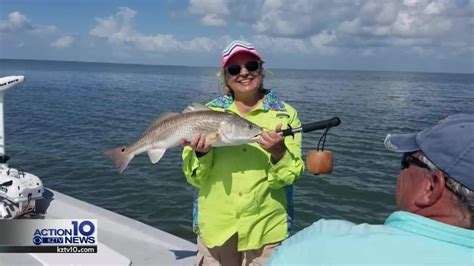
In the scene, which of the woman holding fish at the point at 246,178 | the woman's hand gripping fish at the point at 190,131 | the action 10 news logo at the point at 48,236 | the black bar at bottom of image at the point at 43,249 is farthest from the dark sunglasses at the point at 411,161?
the black bar at bottom of image at the point at 43,249

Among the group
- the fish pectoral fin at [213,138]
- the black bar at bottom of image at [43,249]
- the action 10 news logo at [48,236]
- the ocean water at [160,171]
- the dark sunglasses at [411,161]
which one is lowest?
the ocean water at [160,171]

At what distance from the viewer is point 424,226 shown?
1.47 m

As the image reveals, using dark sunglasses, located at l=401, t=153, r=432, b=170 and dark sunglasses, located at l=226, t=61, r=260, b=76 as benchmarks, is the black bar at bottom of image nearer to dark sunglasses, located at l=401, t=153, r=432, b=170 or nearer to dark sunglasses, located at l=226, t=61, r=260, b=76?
dark sunglasses, located at l=226, t=61, r=260, b=76

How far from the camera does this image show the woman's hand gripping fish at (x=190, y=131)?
3693 mm

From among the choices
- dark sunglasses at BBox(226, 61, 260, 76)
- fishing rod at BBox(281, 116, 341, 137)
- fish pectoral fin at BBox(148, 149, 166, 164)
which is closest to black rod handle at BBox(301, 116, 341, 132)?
fishing rod at BBox(281, 116, 341, 137)

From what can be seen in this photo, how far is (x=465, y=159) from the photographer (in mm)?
1479

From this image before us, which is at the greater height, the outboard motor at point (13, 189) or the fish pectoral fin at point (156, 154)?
the fish pectoral fin at point (156, 154)

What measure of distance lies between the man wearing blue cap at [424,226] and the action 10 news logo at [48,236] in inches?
150

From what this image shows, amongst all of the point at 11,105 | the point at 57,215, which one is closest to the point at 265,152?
the point at 57,215

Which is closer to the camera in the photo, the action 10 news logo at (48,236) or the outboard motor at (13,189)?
the action 10 news logo at (48,236)

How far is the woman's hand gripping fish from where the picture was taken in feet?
12.1

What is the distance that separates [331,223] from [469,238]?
43 cm

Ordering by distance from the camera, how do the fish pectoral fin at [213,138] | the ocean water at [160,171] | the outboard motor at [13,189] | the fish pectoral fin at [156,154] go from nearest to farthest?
1. the fish pectoral fin at [213,138]
2. the fish pectoral fin at [156,154]
3. the outboard motor at [13,189]
4. the ocean water at [160,171]

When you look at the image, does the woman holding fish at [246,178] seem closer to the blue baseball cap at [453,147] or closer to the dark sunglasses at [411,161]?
the dark sunglasses at [411,161]
